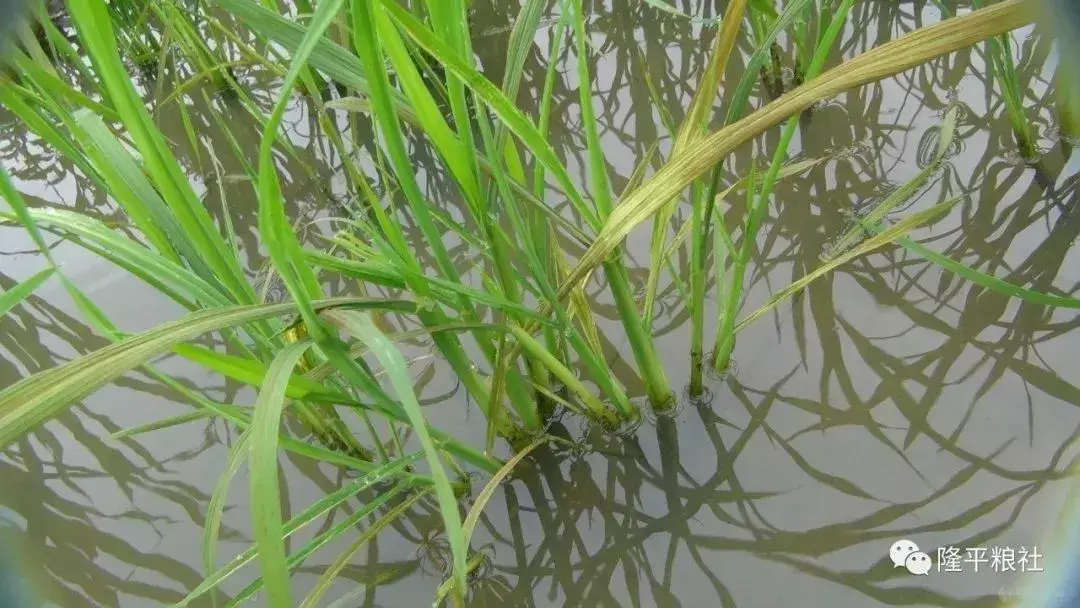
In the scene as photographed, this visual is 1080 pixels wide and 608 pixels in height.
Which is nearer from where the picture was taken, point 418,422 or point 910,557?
point 418,422

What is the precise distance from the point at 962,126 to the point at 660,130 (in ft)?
1.18

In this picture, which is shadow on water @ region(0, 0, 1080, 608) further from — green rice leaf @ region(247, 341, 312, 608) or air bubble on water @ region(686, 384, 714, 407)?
green rice leaf @ region(247, 341, 312, 608)

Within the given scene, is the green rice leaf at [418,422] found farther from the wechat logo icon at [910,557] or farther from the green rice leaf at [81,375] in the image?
the wechat logo icon at [910,557]

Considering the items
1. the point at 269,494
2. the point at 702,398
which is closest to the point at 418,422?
the point at 269,494

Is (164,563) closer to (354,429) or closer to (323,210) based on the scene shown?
(354,429)

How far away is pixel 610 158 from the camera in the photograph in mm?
971

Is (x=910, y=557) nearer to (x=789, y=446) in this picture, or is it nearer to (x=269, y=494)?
(x=789, y=446)

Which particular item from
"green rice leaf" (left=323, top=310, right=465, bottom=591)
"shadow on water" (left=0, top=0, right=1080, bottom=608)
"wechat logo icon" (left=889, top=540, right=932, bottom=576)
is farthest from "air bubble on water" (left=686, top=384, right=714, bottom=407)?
"green rice leaf" (left=323, top=310, right=465, bottom=591)

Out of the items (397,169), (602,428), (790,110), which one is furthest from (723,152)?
(602,428)

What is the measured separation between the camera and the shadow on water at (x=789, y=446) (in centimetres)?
59

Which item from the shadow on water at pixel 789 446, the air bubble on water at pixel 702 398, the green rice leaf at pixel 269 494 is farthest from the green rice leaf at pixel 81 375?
the air bubble on water at pixel 702 398

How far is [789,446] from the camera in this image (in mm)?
647

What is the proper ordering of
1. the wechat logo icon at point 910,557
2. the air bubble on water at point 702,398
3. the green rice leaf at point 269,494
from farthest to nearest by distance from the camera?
the air bubble on water at point 702,398 → the wechat logo icon at point 910,557 → the green rice leaf at point 269,494

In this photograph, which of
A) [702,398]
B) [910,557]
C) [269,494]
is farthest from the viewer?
[702,398]
